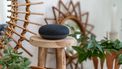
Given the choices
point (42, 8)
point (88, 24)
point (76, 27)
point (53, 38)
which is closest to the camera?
point (53, 38)

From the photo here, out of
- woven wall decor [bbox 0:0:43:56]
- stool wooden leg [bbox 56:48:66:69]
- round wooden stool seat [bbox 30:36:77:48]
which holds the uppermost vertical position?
woven wall decor [bbox 0:0:43:56]

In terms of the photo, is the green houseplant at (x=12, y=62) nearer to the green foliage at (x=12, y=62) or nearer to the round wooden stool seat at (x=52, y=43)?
the green foliage at (x=12, y=62)

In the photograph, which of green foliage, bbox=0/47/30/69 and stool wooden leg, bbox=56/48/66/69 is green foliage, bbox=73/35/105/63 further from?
green foliage, bbox=0/47/30/69

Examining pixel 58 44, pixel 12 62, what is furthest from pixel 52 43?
pixel 12 62

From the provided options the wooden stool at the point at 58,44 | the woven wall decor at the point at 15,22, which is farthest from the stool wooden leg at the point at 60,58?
the woven wall decor at the point at 15,22

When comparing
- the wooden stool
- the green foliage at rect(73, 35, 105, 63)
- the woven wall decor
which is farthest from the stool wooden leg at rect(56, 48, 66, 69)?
the woven wall decor

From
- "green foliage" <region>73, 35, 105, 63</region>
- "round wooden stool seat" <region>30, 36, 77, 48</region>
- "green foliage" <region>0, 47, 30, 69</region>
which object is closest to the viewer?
"green foliage" <region>0, 47, 30, 69</region>

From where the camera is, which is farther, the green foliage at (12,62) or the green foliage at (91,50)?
the green foliage at (91,50)

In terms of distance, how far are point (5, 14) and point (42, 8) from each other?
36cm

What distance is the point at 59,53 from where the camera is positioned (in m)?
0.97

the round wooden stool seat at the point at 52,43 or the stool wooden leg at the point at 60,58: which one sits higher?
the round wooden stool seat at the point at 52,43

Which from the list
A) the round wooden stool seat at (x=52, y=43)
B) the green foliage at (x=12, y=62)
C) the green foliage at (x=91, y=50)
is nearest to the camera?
the green foliage at (x=12, y=62)

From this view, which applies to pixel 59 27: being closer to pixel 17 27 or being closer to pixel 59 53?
pixel 59 53

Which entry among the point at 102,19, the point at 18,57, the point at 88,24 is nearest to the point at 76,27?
the point at 88,24
